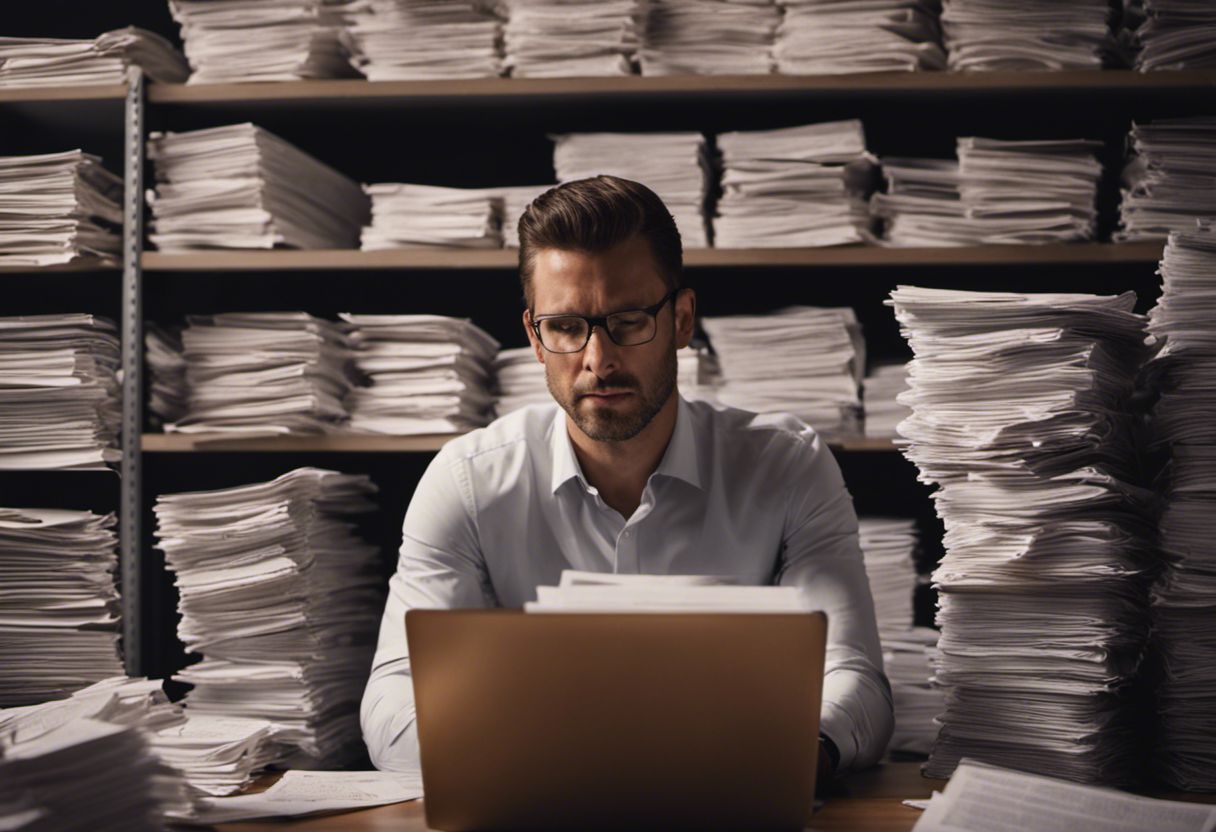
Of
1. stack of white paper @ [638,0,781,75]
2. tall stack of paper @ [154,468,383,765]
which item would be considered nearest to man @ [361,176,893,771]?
tall stack of paper @ [154,468,383,765]

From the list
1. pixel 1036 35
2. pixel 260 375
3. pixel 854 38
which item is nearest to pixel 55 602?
pixel 260 375

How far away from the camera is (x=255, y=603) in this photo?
2029mm

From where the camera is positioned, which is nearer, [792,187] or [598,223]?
[598,223]

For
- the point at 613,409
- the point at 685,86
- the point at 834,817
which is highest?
the point at 685,86

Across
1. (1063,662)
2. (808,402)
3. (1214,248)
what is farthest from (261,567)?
(1214,248)

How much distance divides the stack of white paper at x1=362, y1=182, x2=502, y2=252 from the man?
44cm

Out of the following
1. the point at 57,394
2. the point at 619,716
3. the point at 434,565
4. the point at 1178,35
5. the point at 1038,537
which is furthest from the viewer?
the point at 57,394

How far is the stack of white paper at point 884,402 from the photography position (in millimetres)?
2096

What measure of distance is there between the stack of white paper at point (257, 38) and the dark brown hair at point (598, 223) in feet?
2.48

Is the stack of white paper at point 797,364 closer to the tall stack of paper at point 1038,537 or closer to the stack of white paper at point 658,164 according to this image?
the stack of white paper at point 658,164

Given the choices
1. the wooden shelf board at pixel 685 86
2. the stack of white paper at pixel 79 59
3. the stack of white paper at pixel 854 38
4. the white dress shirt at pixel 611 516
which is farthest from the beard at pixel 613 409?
the stack of white paper at pixel 79 59

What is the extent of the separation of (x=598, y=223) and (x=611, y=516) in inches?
18.9

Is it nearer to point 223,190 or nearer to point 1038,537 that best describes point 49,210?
point 223,190

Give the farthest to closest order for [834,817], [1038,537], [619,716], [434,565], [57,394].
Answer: [57,394]
[434,565]
[1038,537]
[834,817]
[619,716]
